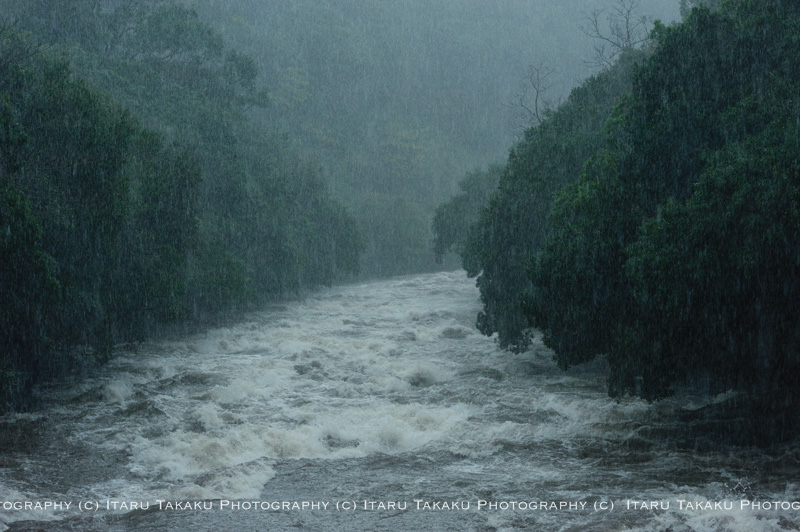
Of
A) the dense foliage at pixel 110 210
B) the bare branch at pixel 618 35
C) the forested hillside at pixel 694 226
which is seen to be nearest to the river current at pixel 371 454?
the forested hillside at pixel 694 226

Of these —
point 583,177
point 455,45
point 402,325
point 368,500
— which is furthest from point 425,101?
point 368,500

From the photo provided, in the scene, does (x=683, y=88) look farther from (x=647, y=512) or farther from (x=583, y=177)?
(x=647, y=512)

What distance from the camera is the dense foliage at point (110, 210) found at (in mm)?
12773

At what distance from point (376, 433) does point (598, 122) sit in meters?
10.3

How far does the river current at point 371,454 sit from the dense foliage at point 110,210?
147 cm

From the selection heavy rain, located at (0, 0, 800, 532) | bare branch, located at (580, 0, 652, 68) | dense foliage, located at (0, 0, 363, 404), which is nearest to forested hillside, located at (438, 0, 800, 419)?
heavy rain, located at (0, 0, 800, 532)

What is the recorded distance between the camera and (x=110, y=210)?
15094 mm

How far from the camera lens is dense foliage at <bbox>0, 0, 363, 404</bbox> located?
12773 millimetres

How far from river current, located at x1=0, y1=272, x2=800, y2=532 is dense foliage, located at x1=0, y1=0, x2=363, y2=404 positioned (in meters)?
1.47

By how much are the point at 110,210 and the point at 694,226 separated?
11348 millimetres

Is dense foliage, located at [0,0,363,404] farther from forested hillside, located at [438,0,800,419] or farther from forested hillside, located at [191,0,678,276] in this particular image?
forested hillside, located at [191,0,678,276]

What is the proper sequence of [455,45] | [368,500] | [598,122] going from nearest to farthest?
[368,500] < [598,122] < [455,45]

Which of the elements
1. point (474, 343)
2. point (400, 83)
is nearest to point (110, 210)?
point (474, 343)

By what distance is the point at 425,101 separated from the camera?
82.4m
